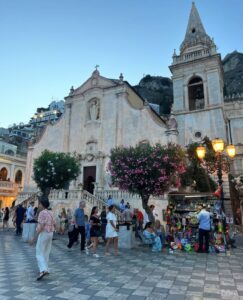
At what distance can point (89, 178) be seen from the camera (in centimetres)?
2538

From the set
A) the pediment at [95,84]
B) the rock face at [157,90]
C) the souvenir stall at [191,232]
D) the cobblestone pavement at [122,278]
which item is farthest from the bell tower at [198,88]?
the rock face at [157,90]

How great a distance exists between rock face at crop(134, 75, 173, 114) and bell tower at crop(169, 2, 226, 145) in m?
26.2

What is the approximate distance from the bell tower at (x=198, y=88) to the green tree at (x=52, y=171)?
472 inches

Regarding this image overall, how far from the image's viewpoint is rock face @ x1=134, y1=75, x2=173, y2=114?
56.6 metres

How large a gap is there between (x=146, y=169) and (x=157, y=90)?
5361cm

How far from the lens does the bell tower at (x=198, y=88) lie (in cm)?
2467

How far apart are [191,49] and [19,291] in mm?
29401

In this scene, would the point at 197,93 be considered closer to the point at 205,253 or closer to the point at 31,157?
the point at 31,157

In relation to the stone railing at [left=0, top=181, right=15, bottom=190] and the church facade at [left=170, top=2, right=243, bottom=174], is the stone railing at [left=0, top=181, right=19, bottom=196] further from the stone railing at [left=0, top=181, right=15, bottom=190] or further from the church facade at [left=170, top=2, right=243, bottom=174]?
the church facade at [left=170, top=2, right=243, bottom=174]

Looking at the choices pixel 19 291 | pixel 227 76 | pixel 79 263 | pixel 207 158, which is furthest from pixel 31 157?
pixel 227 76

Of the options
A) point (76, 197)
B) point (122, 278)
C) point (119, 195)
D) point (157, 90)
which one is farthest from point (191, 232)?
point (157, 90)

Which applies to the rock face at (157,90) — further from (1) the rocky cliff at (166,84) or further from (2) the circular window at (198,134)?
(2) the circular window at (198,134)

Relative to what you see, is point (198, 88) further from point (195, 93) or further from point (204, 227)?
point (204, 227)

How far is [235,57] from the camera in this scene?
62.2 meters
